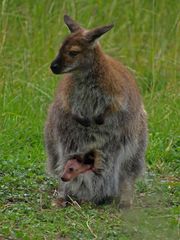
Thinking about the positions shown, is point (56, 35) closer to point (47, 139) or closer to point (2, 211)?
point (47, 139)

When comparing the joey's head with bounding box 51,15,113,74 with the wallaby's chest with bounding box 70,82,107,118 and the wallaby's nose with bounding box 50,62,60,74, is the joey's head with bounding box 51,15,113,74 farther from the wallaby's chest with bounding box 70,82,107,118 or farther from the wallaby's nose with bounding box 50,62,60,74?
the wallaby's chest with bounding box 70,82,107,118

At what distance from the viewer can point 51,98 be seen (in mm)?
9398

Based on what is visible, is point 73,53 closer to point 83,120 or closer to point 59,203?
point 83,120

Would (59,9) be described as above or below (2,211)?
above

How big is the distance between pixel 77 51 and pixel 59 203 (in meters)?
1.10

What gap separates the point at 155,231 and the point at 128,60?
5.32 m

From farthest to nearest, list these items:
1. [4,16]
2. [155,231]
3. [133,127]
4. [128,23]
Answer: [128,23], [4,16], [133,127], [155,231]

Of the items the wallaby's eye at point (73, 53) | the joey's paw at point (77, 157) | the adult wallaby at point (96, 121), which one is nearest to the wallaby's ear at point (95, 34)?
the adult wallaby at point (96, 121)

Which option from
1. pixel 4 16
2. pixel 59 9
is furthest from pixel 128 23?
pixel 4 16

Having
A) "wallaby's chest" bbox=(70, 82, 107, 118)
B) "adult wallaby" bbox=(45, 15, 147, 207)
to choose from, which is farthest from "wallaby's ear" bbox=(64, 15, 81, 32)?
"wallaby's chest" bbox=(70, 82, 107, 118)

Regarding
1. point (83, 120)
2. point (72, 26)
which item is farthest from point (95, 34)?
point (83, 120)

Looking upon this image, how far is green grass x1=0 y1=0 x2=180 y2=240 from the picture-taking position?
245 inches

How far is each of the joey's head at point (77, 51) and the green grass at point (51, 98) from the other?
989 mm

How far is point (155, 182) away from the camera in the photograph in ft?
23.6
